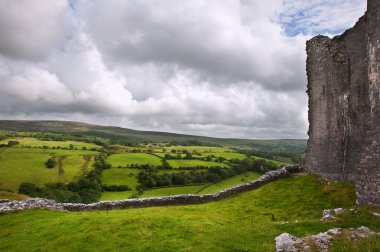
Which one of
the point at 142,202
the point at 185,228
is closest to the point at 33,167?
the point at 142,202

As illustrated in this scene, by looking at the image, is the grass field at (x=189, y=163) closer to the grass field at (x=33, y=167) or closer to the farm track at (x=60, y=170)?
the grass field at (x=33, y=167)

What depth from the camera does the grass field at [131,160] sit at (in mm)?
A: 101644

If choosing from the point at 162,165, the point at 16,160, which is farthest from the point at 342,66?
the point at 16,160

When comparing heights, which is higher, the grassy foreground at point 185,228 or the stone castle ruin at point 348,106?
the stone castle ruin at point 348,106

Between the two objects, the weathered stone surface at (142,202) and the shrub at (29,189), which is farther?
the shrub at (29,189)

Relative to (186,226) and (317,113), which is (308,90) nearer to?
(317,113)

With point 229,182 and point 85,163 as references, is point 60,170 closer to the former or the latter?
point 85,163

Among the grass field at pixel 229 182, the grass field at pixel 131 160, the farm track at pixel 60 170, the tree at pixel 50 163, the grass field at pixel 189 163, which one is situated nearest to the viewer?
the grass field at pixel 229 182

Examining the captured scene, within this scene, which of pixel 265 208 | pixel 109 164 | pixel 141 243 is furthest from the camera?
pixel 109 164

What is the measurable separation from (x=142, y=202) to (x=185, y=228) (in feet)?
49.5

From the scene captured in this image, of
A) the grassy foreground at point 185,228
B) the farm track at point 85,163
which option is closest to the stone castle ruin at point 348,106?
the grassy foreground at point 185,228

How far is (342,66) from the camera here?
30.3 meters

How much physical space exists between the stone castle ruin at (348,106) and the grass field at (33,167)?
67.4 m

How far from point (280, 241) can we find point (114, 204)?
70.1 ft
